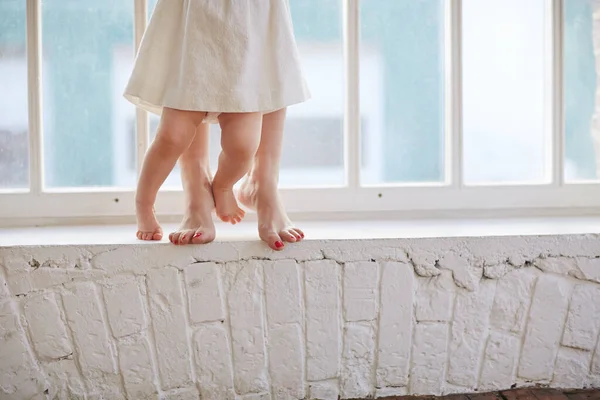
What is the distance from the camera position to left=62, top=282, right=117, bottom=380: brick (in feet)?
4.44

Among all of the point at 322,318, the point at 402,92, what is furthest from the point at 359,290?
the point at 402,92

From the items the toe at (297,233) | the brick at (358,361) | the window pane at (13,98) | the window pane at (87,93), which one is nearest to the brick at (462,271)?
the brick at (358,361)

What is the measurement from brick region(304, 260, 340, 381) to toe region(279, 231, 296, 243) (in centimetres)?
7

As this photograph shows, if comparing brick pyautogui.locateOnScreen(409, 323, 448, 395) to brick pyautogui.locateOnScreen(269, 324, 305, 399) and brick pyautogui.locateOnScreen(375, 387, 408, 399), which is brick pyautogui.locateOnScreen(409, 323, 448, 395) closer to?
brick pyautogui.locateOnScreen(375, 387, 408, 399)

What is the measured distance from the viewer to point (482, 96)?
181 cm

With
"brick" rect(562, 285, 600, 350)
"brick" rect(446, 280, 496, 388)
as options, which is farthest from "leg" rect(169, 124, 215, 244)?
"brick" rect(562, 285, 600, 350)

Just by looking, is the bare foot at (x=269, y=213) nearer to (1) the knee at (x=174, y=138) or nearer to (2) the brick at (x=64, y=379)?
(1) the knee at (x=174, y=138)

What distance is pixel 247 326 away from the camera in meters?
1.39

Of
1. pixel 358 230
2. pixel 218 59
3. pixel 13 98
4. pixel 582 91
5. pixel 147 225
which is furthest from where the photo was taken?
pixel 582 91

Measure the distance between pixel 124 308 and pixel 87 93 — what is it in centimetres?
69

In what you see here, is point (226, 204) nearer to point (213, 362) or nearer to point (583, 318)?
point (213, 362)

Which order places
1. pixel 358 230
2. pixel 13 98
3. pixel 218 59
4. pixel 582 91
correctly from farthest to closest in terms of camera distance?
pixel 582 91
pixel 13 98
pixel 358 230
pixel 218 59

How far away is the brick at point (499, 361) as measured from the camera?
1449mm

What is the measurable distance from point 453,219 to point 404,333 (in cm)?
45
